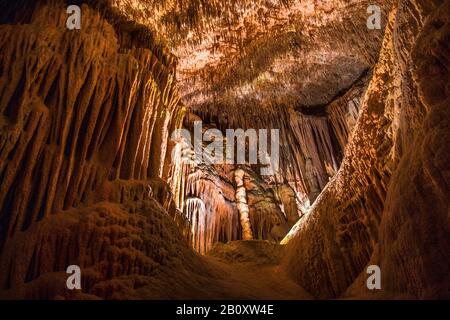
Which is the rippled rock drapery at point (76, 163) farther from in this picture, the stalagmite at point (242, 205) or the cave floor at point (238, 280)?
the stalagmite at point (242, 205)

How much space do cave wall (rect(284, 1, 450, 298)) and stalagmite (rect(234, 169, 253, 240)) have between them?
18.8 feet

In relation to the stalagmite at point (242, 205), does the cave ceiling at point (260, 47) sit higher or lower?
higher

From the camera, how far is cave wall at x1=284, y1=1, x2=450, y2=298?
2939 millimetres

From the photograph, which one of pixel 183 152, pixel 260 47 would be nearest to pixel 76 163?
pixel 183 152

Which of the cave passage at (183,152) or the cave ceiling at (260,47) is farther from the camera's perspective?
the cave ceiling at (260,47)

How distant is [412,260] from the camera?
122 inches

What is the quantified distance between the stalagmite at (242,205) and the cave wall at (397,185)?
5727 mm

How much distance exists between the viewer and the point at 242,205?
40.4ft

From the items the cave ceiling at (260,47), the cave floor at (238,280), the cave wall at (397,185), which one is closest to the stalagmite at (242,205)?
the cave ceiling at (260,47)

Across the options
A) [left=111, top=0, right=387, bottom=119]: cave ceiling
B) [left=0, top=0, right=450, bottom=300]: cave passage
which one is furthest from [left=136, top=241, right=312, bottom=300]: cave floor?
[left=111, top=0, right=387, bottom=119]: cave ceiling

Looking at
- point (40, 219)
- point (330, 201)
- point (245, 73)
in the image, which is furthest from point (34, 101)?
point (245, 73)

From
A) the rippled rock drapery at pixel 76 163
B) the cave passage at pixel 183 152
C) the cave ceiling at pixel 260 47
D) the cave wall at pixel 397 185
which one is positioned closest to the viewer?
the cave wall at pixel 397 185

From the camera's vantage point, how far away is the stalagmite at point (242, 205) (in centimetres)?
1183

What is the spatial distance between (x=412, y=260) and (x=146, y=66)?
618cm
